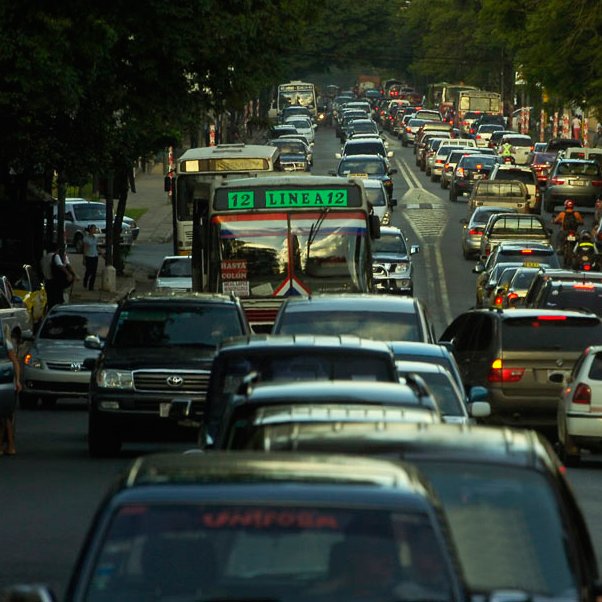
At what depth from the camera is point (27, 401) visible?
29.7 m

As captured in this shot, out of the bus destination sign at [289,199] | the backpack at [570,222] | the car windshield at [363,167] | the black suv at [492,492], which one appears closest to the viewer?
the black suv at [492,492]

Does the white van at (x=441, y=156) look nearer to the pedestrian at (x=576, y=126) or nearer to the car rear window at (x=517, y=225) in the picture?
the pedestrian at (x=576, y=126)

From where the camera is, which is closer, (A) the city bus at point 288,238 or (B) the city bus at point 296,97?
(A) the city bus at point 288,238

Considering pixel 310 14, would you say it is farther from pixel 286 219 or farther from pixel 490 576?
pixel 490 576

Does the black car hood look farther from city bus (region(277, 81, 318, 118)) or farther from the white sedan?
city bus (region(277, 81, 318, 118))

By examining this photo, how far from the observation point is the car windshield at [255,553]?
243 inches

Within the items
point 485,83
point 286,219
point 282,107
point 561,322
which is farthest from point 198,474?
point 485,83

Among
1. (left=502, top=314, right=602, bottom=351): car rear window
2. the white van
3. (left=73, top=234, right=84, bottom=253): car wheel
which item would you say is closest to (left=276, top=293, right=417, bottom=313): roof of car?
(left=502, top=314, right=602, bottom=351): car rear window

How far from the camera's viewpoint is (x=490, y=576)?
7668 mm

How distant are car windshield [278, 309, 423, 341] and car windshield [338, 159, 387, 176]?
153 ft

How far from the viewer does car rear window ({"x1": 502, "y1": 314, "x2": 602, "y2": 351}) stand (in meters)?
23.7

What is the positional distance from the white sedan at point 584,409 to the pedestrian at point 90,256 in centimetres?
2772

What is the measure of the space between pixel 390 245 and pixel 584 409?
77.5 ft

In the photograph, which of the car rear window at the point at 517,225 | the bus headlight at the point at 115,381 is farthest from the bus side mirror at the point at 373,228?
the car rear window at the point at 517,225
